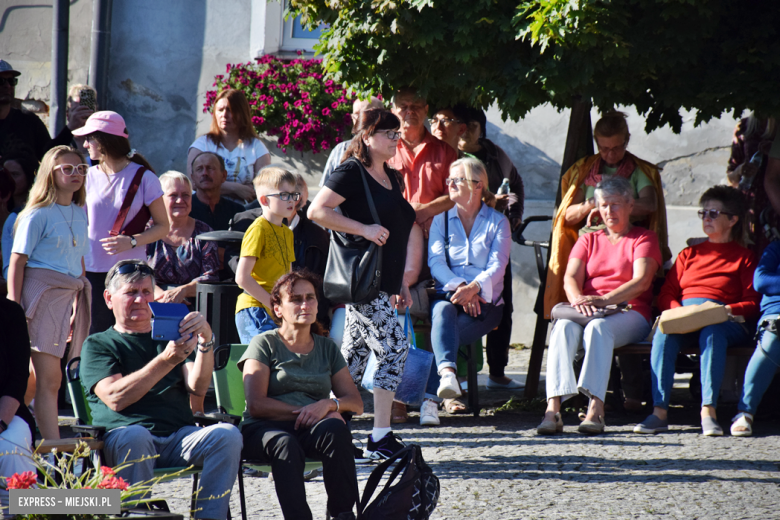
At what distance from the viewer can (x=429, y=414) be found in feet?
19.9

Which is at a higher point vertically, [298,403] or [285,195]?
[285,195]

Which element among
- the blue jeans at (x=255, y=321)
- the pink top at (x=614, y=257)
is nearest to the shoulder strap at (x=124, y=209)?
the blue jeans at (x=255, y=321)

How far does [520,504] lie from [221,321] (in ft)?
9.11

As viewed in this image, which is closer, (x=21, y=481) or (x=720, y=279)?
(x=21, y=481)

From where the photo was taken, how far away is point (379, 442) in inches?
196

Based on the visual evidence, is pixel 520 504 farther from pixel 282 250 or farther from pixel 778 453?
pixel 282 250

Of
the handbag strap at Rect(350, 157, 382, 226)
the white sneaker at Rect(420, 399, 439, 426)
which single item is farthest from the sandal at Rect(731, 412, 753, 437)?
the handbag strap at Rect(350, 157, 382, 226)

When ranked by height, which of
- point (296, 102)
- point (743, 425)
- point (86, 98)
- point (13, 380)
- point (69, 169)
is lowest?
point (743, 425)

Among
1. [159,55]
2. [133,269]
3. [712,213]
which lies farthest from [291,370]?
[159,55]

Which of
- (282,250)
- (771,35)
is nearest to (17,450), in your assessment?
(282,250)

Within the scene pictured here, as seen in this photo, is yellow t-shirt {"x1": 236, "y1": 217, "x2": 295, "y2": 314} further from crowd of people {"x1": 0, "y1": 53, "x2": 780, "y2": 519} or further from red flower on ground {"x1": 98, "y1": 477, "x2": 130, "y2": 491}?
red flower on ground {"x1": 98, "y1": 477, "x2": 130, "y2": 491}

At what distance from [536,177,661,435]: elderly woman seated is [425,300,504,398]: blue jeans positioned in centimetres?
50

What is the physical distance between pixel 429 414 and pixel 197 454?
8.39ft

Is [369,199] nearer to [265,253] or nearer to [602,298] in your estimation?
[265,253]
